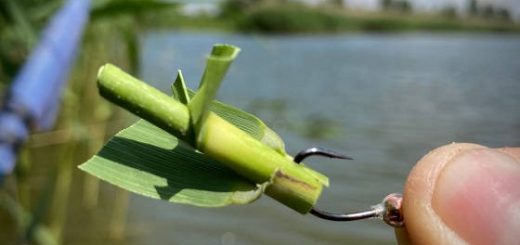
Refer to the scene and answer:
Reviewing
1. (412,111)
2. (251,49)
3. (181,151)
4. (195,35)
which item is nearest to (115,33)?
(181,151)

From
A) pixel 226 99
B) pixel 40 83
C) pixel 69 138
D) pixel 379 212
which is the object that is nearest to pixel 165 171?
pixel 379 212

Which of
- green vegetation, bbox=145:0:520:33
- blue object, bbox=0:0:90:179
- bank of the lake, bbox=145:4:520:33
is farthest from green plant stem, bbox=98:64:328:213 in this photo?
bank of the lake, bbox=145:4:520:33

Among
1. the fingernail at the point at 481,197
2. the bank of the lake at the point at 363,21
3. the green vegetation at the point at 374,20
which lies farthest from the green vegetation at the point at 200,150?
the bank of the lake at the point at 363,21

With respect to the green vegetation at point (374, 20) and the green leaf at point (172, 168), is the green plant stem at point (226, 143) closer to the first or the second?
the green leaf at point (172, 168)

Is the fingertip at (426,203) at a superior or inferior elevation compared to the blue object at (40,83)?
superior

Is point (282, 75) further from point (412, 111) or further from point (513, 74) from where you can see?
point (412, 111)

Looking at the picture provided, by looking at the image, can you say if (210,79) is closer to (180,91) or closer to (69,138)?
(180,91)

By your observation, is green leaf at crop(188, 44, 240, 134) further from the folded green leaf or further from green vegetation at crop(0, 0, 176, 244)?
green vegetation at crop(0, 0, 176, 244)
